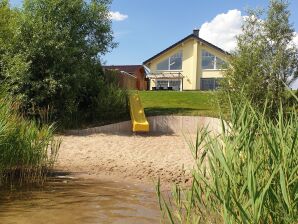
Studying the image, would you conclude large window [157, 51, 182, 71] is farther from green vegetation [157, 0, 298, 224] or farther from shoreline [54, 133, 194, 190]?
green vegetation [157, 0, 298, 224]

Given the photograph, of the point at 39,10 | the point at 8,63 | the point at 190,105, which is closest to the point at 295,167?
the point at 8,63

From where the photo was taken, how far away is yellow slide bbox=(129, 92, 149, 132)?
16484 mm

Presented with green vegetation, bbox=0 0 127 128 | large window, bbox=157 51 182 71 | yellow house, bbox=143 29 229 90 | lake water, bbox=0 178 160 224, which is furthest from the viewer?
large window, bbox=157 51 182 71

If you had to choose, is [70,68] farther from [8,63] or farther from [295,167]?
[295,167]

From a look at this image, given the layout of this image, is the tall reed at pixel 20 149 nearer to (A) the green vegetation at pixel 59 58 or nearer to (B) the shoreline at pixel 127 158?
(B) the shoreline at pixel 127 158

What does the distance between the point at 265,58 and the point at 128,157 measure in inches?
288

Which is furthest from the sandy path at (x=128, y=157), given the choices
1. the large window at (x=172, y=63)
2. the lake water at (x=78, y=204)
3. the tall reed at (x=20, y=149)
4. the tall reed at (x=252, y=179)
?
the large window at (x=172, y=63)

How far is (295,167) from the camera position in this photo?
270 centimetres

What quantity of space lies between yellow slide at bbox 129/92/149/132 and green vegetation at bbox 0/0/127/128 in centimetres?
82

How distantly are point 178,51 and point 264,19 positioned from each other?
28.1 m

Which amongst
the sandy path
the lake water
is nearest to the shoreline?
the sandy path

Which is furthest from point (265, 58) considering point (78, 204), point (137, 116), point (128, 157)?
point (78, 204)

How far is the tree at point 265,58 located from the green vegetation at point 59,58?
5.21 meters

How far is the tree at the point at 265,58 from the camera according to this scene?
16094 mm
